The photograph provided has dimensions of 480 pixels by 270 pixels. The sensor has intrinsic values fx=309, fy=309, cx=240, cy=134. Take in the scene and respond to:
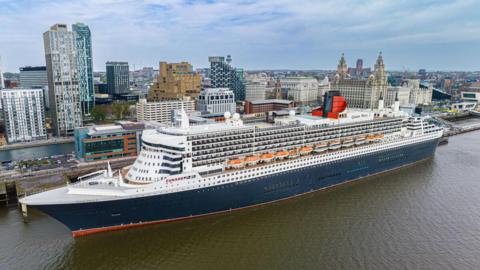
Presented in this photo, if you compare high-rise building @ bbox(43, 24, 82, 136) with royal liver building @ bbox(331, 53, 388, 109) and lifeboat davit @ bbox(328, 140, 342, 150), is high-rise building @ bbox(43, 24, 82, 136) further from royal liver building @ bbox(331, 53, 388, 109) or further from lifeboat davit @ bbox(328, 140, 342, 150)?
royal liver building @ bbox(331, 53, 388, 109)

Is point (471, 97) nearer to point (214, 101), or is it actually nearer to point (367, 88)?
point (367, 88)

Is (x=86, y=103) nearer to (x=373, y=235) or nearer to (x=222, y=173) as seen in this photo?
(x=222, y=173)

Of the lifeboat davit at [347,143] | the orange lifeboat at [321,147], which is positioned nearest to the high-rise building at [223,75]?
the lifeboat davit at [347,143]

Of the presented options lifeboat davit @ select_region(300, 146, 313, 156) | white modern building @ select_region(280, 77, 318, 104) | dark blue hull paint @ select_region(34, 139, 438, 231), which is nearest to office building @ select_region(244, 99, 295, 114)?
white modern building @ select_region(280, 77, 318, 104)

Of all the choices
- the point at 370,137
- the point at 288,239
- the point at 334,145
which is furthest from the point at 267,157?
the point at 370,137

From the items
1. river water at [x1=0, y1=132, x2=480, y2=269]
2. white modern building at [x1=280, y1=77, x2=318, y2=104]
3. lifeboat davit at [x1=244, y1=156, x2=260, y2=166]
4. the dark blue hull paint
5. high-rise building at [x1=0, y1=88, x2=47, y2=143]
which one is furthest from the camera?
white modern building at [x1=280, y1=77, x2=318, y2=104]

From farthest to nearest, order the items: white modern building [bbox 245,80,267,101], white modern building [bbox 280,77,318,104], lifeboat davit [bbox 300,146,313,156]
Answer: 1. white modern building [bbox 280,77,318,104]
2. white modern building [bbox 245,80,267,101]
3. lifeboat davit [bbox 300,146,313,156]

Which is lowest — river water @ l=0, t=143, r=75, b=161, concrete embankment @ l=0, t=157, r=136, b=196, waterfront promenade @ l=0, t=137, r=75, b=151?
river water @ l=0, t=143, r=75, b=161
